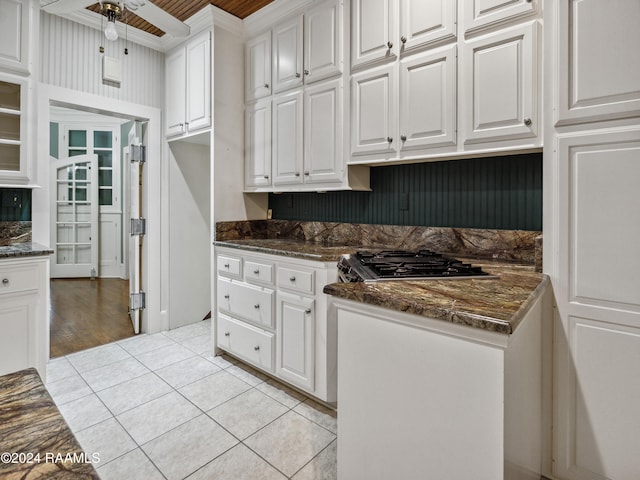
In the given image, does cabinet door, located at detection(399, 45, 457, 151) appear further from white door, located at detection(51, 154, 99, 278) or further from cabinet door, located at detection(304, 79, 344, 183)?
white door, located at detection(51, 154, 99, 278)

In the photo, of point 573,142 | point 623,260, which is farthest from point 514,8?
point 623,260

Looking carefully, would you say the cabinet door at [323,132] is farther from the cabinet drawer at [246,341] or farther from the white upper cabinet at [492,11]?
the cabinet drawer at [246,341]

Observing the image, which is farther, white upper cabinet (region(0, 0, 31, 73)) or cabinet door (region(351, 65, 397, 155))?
white upper cabinet (region(0, 0, 31, 73))

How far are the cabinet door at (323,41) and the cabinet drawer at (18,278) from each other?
228 cm

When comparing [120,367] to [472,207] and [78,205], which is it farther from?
[78,205]

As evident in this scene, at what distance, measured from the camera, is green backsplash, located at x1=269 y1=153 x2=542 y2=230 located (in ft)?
6.63

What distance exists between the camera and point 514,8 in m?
1.72

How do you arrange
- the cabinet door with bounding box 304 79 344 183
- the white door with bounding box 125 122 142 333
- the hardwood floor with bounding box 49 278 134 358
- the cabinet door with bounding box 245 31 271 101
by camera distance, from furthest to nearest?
the white door with bounding box 125 122 142 333 → the hardwood floor with bounding box 49 278 134 358 → the cabinet door with bounding box 245 31 271 101 → the cabinet door with bounding box 304 79 344 183

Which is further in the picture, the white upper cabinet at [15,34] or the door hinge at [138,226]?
the door hinge at [138,226]

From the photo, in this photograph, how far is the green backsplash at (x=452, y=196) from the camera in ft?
6.63

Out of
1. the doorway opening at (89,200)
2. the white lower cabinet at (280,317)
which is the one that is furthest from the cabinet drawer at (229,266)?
the doorway opening at (89,200)

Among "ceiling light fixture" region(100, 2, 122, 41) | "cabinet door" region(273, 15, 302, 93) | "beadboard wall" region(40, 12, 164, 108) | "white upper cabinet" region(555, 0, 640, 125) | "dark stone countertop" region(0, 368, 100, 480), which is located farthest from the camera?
"beadboard wall" region(40, 12, 164, 108)

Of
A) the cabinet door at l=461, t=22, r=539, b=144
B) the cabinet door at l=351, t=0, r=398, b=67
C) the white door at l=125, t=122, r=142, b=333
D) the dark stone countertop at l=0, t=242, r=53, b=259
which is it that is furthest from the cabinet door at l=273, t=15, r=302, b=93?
the dark stone countertop at l=0, t=242, r=53, b=259

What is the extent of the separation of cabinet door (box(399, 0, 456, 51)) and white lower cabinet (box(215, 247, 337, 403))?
1391 millimetres
